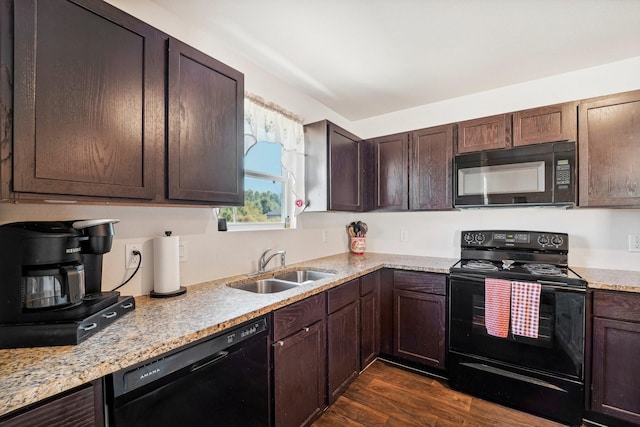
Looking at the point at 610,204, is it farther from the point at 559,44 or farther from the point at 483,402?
the point at 483,402

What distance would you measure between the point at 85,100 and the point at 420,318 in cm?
247

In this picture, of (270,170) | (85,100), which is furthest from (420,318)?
(85,100)

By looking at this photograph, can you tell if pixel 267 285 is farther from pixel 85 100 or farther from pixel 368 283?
pixel 85 100

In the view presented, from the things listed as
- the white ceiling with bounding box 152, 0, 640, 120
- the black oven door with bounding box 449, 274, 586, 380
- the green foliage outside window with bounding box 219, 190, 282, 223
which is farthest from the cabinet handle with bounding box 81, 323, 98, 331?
the black oven door with bounding box 449, 274, 586, 380

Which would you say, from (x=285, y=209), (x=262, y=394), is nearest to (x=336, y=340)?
(x=262, y=394)

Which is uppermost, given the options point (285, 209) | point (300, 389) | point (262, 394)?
point (285, 209)

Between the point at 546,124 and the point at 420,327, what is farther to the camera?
the point at 420,327

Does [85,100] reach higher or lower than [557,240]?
higher

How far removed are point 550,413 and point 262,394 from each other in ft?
6.12

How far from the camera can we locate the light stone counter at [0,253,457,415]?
0.72m

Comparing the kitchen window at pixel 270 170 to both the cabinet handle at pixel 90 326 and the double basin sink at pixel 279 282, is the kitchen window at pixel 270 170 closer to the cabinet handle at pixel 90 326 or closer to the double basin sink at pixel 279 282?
the double basin sink at pixel 279 282

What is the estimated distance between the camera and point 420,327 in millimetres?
2326

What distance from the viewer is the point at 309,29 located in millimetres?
1746

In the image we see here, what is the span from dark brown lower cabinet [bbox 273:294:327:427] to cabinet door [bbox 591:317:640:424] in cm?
168
